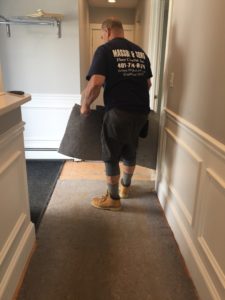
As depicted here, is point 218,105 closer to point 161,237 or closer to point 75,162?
point 161,237

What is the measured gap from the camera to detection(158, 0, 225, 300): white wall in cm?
129

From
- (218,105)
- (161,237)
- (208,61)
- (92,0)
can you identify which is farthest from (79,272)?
(92,0)

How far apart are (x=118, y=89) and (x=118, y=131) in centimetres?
32

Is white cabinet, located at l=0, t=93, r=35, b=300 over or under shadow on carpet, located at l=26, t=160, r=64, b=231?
over

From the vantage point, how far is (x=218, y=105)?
1.30 meters

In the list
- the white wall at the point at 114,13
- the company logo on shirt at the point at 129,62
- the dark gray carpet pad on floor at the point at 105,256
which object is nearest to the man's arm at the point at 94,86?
the company logo on shirt at the point at 129,62

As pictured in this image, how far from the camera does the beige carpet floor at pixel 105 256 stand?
1.48m

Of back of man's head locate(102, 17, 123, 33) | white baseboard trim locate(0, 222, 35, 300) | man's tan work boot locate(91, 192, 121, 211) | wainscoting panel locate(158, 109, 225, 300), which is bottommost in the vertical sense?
man's tan work boot locate(91, 192, 121, 211)

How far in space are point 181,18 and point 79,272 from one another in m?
1.84

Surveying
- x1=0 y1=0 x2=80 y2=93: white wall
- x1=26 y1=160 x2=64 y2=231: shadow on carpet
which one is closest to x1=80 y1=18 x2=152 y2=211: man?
x1=26 y1=160 x2=64 y2=231: shadow on carpet

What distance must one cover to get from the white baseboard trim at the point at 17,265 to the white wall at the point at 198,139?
39.7 inches

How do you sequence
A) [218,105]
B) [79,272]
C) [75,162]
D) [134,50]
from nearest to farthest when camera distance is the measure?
1. [218,105]
2. [79,272]
3. [134,50]
4. [75,162]

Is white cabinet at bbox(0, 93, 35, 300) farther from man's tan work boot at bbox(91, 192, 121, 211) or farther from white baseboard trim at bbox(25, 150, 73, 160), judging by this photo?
white baseboard trim at bbox(25, 150, 73, 160)

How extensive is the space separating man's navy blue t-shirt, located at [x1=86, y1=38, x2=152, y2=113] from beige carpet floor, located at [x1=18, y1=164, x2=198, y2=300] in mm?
907
